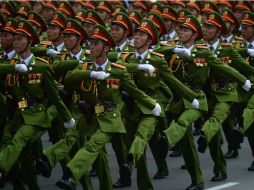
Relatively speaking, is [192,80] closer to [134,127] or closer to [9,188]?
[134,127]

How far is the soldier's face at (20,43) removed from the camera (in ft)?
41.7

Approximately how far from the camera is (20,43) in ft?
41.8

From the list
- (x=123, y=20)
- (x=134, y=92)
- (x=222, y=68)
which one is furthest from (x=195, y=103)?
(x=123, y=20)

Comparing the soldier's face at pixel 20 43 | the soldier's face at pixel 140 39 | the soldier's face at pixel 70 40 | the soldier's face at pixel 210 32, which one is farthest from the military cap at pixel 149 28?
the soldier's face at pixel 210 32

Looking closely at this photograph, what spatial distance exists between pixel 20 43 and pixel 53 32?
125 inches

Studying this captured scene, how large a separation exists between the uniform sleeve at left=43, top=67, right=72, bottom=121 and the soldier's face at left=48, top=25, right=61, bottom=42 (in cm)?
339

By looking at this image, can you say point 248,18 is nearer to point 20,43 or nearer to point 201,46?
point 201,46

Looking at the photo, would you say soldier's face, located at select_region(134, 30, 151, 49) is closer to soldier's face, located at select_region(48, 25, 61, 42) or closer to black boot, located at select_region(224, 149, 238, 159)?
soldier's face, located at select_region(48, 25, 61, 42)

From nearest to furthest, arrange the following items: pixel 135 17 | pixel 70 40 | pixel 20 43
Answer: pixel 20 43 < pixel 70 40 < pixel 135 17

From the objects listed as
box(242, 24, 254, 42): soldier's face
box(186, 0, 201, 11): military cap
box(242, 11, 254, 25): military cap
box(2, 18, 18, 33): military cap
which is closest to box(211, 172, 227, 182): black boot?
box(242, 24, 254, 42): soldier's face

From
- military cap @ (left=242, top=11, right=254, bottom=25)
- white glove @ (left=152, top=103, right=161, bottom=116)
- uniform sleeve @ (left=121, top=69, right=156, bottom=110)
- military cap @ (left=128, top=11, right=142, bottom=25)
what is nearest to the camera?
uniform sleeve @ (left=121, top=69, right=156, bottom=110)

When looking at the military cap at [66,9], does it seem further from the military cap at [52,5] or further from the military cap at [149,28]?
the military cap at [149,28]

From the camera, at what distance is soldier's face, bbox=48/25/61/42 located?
52.2ft

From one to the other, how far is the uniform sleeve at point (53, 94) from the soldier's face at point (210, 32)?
10.8 ft
